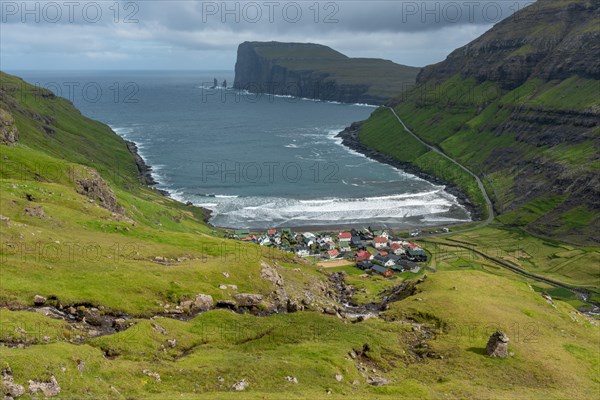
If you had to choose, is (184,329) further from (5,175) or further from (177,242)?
(5,175)

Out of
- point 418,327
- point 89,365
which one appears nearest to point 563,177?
point 418,327

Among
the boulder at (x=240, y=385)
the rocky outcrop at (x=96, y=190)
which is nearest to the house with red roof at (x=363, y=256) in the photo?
the rocky outcrop at (x=96, y=190)

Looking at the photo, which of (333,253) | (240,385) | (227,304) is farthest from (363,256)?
(240,385)

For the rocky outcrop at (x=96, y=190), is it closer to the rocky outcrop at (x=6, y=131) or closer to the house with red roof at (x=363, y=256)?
the rocky outcrop at (x=6, y=131)

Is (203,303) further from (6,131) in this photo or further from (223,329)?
(6,131)

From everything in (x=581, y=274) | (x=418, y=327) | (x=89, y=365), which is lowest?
(x=581, y=274)

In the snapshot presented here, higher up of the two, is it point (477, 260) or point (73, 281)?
point (73, 281)
